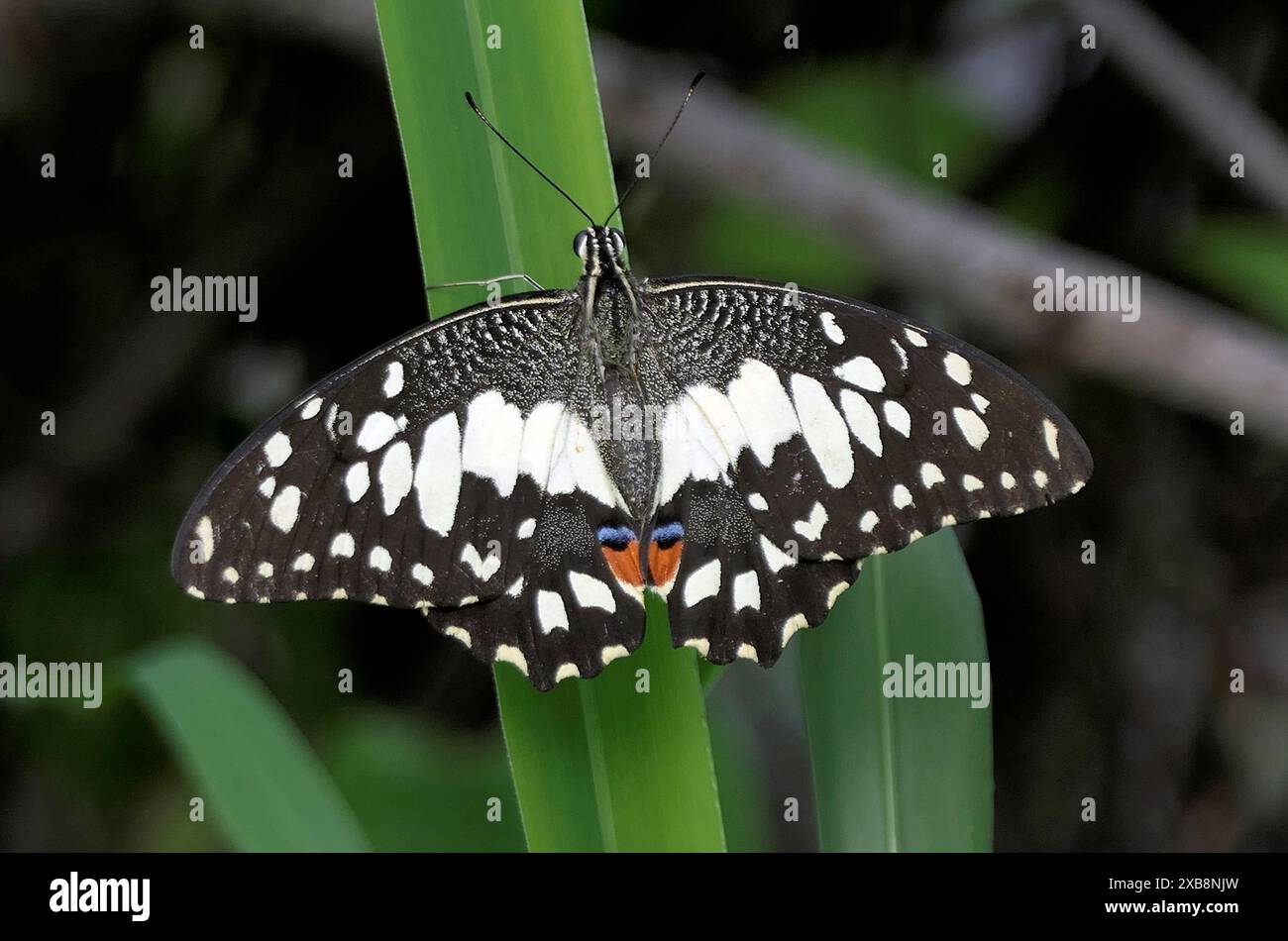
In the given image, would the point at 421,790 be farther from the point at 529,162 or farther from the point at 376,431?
the point at 529,162

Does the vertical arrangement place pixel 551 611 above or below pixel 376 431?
below

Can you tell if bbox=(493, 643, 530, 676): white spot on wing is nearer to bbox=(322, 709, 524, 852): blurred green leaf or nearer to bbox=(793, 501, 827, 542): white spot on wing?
bbox=(793, 501, 827, 542): white spot on wing

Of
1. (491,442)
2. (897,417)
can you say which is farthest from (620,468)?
(897,417)

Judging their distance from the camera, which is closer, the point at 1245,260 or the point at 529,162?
the point at 529,162

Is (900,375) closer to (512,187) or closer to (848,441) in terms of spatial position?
(848,441)

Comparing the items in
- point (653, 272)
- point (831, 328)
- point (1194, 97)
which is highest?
point (1194, 97)

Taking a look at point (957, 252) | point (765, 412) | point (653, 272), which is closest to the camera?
point (765, 412)
